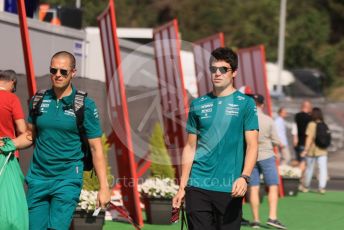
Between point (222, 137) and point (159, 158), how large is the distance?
7.48m

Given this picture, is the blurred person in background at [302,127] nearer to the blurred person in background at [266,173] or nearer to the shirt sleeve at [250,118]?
the blurred person in background at [266,173]

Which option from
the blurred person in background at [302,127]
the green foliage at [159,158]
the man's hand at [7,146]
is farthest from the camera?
the blurred person in background at [302,127]

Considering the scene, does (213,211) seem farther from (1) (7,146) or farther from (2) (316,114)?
(2) (316,114)

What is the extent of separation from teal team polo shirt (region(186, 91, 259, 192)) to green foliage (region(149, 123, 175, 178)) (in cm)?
705

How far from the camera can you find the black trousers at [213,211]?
27.8 ft

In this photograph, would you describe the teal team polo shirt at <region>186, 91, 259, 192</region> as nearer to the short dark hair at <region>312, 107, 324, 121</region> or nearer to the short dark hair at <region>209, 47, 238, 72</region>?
the short dark hair at <region>209, 47, 238, 72</region>

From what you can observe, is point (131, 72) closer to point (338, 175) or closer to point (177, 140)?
point (177, 140)

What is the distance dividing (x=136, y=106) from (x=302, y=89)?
121 feet

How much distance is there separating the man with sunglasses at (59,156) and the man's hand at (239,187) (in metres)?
0.99

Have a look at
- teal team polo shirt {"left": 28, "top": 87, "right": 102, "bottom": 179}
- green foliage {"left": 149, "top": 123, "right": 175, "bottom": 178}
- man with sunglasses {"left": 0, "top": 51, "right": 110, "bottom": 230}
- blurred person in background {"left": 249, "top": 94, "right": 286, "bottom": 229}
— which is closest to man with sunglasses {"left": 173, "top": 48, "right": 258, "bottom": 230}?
man with sunglasses {"left": 0, "top": 51, "right": 110, "bottom": 230}

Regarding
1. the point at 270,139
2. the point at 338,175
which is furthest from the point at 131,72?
the point at 338,175

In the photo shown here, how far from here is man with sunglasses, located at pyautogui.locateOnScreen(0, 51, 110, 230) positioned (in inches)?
325

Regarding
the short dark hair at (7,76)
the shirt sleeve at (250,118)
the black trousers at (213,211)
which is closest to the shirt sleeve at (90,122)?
the black trousers at (213,211)

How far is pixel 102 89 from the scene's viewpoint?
52.6ft
